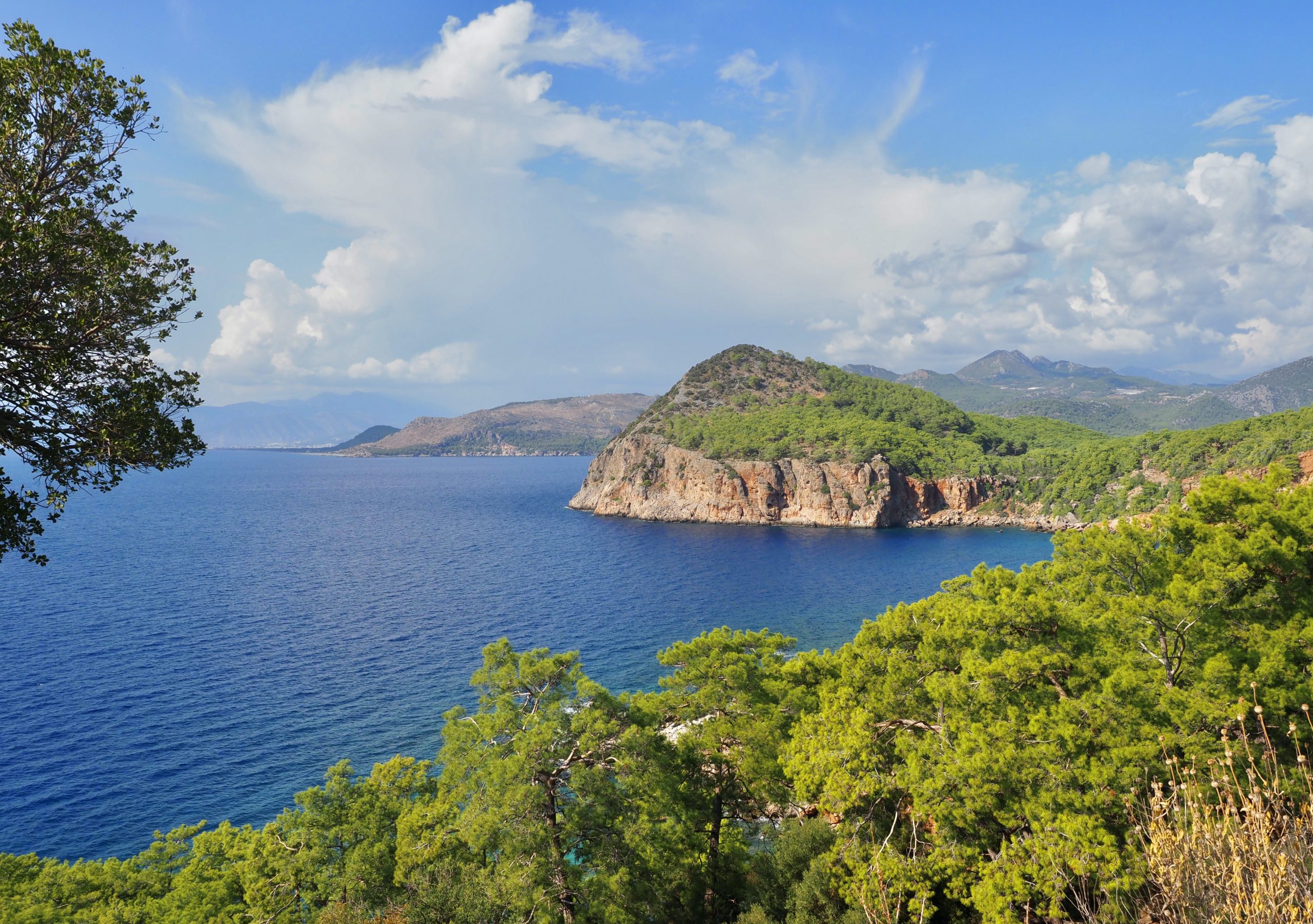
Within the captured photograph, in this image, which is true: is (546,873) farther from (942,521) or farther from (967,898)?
(942,521)

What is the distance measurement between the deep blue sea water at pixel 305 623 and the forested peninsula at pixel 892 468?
8368mm

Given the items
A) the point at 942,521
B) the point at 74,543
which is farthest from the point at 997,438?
the point at 74,543

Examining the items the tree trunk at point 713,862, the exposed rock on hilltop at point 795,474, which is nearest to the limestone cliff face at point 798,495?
the exposed rock on hilltop at point 795,474

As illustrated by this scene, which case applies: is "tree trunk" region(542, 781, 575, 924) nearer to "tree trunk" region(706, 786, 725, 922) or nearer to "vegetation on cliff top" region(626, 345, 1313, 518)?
"tree trunk" region(706, 786, 725, 922)

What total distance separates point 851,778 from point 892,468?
343 feet

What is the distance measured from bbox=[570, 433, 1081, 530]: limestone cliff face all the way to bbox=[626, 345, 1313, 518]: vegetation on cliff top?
8.91 ft

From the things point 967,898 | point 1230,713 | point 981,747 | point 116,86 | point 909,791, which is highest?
point 116,86

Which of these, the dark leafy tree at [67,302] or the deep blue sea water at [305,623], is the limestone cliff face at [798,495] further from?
the dark leafy tree at [67,302]

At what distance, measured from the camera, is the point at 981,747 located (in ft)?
59.6

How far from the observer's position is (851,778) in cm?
1947

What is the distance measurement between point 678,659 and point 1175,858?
728 inches

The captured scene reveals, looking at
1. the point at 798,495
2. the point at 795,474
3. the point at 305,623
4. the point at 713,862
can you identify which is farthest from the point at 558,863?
the point at 795,474

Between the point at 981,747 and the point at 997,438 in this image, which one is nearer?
the point at 981,747

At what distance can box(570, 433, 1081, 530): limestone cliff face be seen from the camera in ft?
377
